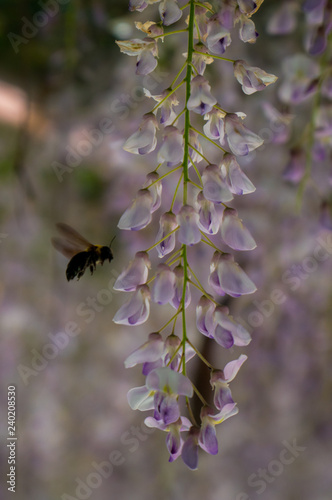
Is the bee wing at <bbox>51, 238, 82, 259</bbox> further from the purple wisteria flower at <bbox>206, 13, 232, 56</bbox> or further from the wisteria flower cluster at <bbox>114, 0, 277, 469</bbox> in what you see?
the purple wisteria flower at <bbox>206, 13, 232, 56</bbox>

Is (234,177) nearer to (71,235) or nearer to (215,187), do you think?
(215,187)

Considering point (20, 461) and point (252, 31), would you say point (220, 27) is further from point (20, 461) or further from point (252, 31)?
point (20, 461)

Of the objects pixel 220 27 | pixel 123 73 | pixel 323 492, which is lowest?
pixel 323 492

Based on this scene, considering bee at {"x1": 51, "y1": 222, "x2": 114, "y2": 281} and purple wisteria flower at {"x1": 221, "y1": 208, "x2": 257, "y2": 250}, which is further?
bee at {"x1": 51, "y1": 222, "x2": 114, "y2": 281}

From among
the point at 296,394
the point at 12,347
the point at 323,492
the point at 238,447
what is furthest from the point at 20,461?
the point at 323,492

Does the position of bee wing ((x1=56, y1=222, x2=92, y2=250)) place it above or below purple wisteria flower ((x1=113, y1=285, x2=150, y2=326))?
below

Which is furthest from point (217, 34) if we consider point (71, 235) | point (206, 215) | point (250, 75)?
point (71, 235)

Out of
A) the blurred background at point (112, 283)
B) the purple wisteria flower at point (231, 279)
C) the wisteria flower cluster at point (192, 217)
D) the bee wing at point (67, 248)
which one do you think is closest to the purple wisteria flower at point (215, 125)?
the wisteria flower cluster at point (192, 217)

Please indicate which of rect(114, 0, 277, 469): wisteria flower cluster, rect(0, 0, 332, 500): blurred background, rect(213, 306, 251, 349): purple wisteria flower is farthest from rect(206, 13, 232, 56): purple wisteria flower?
rect(0, 0, 332, 500): blurred background

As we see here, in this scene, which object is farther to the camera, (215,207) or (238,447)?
(238,447)
